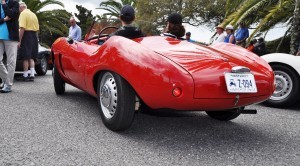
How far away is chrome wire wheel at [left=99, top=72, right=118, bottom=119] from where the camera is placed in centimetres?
290

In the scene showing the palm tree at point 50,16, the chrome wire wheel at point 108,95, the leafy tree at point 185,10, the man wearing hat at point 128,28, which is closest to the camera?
the chrome wire wheel at point 108,95

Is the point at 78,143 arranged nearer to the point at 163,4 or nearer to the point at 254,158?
the point at 254,158

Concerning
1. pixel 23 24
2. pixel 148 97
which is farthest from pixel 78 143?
pixel 23 24

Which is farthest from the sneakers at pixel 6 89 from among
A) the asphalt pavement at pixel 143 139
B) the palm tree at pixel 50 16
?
the palm tree at pixel 50 16

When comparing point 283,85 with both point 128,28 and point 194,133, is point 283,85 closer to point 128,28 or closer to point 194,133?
point 194,133

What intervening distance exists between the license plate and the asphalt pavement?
1.63ft

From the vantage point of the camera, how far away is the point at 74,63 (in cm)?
377

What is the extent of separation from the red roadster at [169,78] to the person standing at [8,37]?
7.64ft

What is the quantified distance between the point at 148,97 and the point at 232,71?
0.72 m

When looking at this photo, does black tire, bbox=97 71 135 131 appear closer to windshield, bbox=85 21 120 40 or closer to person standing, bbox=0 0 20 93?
windshield, bbox=85 21 120 40

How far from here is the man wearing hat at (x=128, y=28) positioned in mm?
3451

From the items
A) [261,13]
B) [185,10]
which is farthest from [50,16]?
[261,13]

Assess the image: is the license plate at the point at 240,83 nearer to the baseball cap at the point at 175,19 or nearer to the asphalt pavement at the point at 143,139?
the asphalt pavement at the point at 143,139

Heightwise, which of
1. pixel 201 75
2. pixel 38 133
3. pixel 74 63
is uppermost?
pixel 201 75
